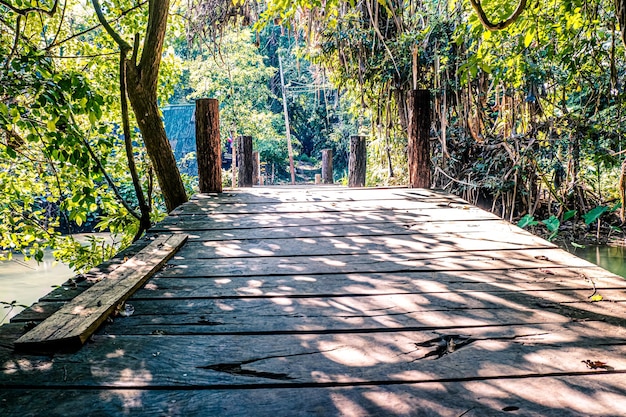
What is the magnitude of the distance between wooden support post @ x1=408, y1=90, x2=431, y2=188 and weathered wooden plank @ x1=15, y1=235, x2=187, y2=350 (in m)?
2.58

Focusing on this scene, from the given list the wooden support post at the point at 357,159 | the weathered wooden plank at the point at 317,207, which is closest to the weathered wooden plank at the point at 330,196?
the weathered wooden plank at the point at 317,207

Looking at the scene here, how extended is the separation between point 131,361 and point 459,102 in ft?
18.2

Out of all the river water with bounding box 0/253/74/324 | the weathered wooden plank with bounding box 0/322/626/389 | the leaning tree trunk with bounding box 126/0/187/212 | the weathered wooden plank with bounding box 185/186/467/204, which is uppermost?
the leaning tree trunk with bounding box 126/0/187/212

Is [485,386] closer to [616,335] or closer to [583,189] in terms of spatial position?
[616,335]

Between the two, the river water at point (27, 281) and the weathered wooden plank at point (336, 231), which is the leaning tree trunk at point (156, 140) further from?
the river water at point (27, 281)

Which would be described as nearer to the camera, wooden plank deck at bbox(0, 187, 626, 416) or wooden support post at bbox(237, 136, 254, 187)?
wooden plank deck at bbox(0, 187, 626, 416)

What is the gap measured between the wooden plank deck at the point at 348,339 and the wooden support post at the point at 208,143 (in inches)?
65.2

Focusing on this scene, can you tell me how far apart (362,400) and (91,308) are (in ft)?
3.12

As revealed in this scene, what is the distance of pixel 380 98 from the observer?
22.5ft

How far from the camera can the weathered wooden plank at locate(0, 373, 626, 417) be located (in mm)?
964

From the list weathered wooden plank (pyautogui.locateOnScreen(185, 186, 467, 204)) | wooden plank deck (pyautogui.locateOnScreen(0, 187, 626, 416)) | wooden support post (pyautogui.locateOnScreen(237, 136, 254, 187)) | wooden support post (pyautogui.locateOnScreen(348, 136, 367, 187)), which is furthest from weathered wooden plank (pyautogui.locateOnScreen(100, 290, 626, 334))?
wooden support post (pyautogui.locateOnScreen(237, 136, 254, 187))

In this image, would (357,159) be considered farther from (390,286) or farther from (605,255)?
(390,286)

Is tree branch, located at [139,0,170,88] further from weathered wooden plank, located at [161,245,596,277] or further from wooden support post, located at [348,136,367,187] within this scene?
wooden support post, located at [348,136,367,187]

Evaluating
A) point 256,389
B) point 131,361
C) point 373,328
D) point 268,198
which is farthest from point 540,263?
point 268,198
